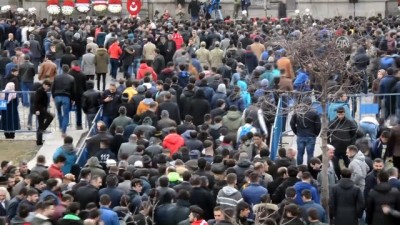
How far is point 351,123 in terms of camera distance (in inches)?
1039

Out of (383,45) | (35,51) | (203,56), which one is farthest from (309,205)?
(35,51)

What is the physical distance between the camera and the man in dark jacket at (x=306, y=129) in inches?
1060

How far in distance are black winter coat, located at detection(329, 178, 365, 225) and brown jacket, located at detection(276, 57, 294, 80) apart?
381 inches

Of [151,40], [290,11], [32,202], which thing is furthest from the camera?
[290,11]

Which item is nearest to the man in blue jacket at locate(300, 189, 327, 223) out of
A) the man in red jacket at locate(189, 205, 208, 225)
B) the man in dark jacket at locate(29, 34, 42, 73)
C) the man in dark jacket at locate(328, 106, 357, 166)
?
the man in red jacket at locate(189, 205, 208, 225)

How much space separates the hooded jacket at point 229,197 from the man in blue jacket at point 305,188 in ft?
2.93

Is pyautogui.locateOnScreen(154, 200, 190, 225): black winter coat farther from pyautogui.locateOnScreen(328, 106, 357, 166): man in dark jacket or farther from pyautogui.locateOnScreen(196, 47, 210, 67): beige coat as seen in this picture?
pyautogui.locateOnScreen(196, 47, 210, 67): beige coat

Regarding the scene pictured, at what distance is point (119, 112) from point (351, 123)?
514cm

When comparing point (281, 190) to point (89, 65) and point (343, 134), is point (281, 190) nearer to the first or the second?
point (343, 134)

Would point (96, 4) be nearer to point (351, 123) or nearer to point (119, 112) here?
point (119, 112)

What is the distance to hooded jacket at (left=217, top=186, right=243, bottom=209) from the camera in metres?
21.8

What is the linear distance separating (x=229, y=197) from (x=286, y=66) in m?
10.8

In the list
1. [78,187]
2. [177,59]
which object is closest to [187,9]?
[177,59]

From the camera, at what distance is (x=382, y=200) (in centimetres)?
2220
